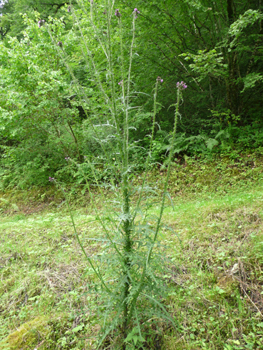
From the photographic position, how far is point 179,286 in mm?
1979

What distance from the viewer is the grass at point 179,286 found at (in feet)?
5.21

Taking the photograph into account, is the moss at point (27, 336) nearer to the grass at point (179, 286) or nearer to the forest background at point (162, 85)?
the grass at point (179, 286)

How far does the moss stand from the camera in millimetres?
1738

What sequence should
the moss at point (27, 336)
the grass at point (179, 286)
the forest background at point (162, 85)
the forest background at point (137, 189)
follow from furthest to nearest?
the forest background at point (162, 85) < the moss at point (27, 336) < the grass at point (179, 286) < the forest background at point (137, 189)

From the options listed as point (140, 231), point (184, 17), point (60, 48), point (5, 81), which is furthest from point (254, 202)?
point (5, 81)

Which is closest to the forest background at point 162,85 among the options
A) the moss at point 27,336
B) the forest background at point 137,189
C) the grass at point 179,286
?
the forest background at point 137,189

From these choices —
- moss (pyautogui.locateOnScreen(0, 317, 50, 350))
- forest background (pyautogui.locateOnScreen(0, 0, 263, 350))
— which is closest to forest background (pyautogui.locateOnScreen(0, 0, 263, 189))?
forest background (pyautogui.locateOnScreen(0, 0, 263, 350))

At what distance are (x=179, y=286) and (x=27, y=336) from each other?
1.35m

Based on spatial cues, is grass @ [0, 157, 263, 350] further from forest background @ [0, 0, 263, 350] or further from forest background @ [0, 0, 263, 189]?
forest background @ [0, 0, 263, 189]

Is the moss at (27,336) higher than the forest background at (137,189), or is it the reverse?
the forest background at (137,189)

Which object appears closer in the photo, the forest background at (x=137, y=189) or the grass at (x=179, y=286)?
the forest background at (x=137, y=189)

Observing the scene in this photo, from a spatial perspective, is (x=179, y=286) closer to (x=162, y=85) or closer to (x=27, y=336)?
(x=27, y=336)

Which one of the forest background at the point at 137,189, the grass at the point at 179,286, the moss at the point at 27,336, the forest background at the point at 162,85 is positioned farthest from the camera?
the forest background at the point at 162,85

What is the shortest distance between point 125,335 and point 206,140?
5.14 metres
